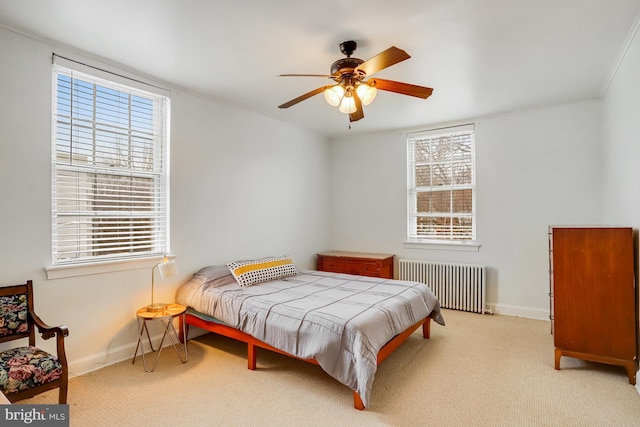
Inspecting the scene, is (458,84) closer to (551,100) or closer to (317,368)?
(551,100)

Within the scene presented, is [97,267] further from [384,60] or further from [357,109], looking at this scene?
[384,60]

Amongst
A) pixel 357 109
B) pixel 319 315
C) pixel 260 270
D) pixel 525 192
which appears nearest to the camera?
pixel 319 315

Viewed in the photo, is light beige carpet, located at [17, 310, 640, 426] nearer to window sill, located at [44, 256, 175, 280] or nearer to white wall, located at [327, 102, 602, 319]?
window sill, located at [44, 256, 175, 280]

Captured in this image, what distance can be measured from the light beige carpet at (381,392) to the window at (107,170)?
1073mm

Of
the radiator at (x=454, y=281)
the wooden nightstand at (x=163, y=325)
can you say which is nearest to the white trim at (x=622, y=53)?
the radiator at (x=454, y=281)

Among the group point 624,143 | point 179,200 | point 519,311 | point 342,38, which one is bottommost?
point 519,311

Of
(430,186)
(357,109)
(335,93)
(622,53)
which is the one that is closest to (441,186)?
(430,186)

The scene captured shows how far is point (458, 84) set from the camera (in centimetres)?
341

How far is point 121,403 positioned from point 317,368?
4.76ft

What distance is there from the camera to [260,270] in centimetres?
376

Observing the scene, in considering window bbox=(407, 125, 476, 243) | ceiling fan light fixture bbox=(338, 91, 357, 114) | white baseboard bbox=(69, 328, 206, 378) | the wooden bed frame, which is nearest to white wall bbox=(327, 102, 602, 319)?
window bbox=(407, 125, 476, 243)

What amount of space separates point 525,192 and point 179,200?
13.3 feet

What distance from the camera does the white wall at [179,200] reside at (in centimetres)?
247

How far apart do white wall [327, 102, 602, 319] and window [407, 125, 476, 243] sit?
12 cm
